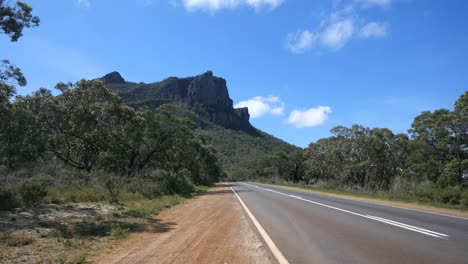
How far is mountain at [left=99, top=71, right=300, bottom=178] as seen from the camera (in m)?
139

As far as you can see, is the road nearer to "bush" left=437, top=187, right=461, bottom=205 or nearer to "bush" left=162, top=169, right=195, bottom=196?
"bush" left=437, top=187, right=461, bottom=205

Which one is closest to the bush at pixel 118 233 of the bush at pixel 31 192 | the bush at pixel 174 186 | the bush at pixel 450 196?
the bush at pixel 31 192

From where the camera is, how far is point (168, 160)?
42812mm

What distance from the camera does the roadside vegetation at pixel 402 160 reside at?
26.8 metres

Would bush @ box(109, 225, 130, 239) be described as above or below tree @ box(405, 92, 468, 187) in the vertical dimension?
below

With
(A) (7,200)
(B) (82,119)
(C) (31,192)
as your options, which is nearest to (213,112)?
(B) (82,119)

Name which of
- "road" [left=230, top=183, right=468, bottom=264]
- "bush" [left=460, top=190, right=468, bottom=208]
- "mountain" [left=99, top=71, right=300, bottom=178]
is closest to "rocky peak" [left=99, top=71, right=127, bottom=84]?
"mountain" [left=99, top=71, right=300, bottom=178]

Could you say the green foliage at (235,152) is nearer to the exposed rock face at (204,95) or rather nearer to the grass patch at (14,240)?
the exposed rock face at (204,95)

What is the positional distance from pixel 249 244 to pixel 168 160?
3511 cm

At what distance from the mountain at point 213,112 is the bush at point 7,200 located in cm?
10963

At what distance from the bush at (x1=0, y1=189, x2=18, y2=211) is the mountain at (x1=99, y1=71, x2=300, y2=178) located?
4316 inches

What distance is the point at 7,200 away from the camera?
1263 cm

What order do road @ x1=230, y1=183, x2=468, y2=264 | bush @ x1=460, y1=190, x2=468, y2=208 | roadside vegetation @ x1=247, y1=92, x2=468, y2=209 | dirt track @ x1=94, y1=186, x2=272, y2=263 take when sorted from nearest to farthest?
road @ x1=230, y1=183, x2=468, y2=264
dirt track @ x1=94, y1=186, x2=272, y2=263
bush @ x1=460, y1=190, x2=468, y2=208
roadside vegetation @ x1=247, y1=92, x2=468, y2=209

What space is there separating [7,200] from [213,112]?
569ft
